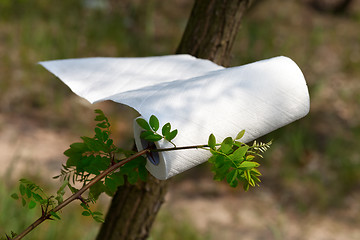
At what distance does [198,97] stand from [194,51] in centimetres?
61

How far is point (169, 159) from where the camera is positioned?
0.90 meters

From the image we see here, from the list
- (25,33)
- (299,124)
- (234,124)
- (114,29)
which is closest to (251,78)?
(234,124)

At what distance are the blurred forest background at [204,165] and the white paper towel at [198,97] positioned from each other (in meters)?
1.43

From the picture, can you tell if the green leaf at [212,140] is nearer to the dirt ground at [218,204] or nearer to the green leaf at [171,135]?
the green leaf at [171,135]

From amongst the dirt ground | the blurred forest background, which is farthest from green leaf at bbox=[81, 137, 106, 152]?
the dirt ground

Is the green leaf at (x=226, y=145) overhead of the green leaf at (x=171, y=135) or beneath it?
beneath

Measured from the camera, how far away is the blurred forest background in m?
3.28

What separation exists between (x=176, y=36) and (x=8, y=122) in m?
2.35

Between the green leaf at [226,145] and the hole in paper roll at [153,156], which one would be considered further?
the hole in paper roll at [153,156]

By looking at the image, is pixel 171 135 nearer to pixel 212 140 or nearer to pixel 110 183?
pixel 212 140

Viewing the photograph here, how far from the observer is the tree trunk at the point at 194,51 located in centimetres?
153

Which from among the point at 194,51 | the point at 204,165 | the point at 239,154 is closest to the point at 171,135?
the point at 239,154

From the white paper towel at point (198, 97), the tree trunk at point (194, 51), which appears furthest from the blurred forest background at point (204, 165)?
the white paper towel at point (198, 97)

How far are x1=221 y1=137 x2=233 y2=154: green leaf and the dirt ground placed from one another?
228 cm
